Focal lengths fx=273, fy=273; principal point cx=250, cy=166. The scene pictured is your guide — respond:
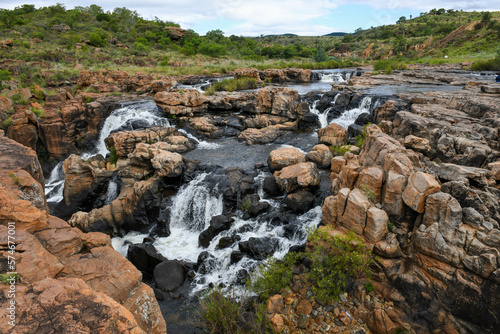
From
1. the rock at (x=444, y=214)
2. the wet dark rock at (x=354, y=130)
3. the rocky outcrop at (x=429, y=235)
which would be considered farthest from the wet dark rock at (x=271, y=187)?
the wet dark rock at (x=354, y=130)

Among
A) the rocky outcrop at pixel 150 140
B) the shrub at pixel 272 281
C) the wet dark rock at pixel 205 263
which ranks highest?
the rocky outcrop at pixel 150 140

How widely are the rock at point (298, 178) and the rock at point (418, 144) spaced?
3789 millimetres

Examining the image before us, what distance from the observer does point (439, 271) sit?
6.11m

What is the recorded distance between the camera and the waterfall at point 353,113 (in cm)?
1853

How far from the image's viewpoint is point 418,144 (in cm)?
938

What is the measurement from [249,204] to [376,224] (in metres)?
5.76

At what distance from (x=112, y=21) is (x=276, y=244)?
73429mm

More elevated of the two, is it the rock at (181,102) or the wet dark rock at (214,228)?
the rock at (181,102)

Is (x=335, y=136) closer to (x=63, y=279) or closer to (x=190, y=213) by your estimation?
(x=190, y=213)

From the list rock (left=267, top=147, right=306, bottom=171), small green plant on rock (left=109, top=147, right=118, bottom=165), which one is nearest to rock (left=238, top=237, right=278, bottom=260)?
rock (left=267, top=147, right=306, bottom=171)

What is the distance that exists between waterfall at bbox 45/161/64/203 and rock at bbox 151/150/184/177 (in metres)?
6.79

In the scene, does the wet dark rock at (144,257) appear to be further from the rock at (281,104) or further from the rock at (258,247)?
the rock at (281,104)

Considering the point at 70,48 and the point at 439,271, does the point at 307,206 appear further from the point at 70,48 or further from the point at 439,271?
the point at 70,48

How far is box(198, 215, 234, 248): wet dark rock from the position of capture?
36.2ft
